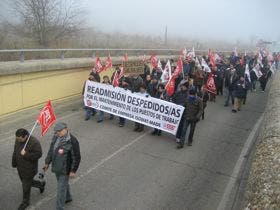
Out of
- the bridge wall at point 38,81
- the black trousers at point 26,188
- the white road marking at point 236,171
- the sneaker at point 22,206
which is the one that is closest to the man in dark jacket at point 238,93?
the white road marking at point 236,171

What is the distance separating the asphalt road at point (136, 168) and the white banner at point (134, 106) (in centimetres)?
48

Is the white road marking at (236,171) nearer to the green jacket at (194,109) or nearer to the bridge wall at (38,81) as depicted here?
the green jacket at (194,109)

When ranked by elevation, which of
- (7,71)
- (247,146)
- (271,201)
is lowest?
(247,146)

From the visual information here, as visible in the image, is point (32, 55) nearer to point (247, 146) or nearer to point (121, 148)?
point (121, 148)

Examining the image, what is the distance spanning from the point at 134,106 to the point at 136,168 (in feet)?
11.8

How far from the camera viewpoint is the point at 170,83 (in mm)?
13383

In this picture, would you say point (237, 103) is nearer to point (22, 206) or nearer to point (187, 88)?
point (187, 88)

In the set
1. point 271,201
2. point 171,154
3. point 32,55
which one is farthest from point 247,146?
point 32,55

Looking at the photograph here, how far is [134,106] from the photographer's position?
12.5 metres

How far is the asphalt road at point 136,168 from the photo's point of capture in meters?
7.61

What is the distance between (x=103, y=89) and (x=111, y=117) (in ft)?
3.97

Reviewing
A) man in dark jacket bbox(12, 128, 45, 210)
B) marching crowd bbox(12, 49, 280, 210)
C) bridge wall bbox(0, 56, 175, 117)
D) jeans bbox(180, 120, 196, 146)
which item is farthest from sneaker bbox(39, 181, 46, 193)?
bridge wall bbox(0, 56, 175, 117)

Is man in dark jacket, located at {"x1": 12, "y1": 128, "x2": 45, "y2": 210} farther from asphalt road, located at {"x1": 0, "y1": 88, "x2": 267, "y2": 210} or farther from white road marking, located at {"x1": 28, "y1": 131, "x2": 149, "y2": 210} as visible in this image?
asphalt road, located at {"x1": 0, "y1": 88, "x2": 267, "y2": 210}

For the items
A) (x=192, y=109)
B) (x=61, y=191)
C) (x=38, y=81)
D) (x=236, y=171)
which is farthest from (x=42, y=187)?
(x=38, y=81)
